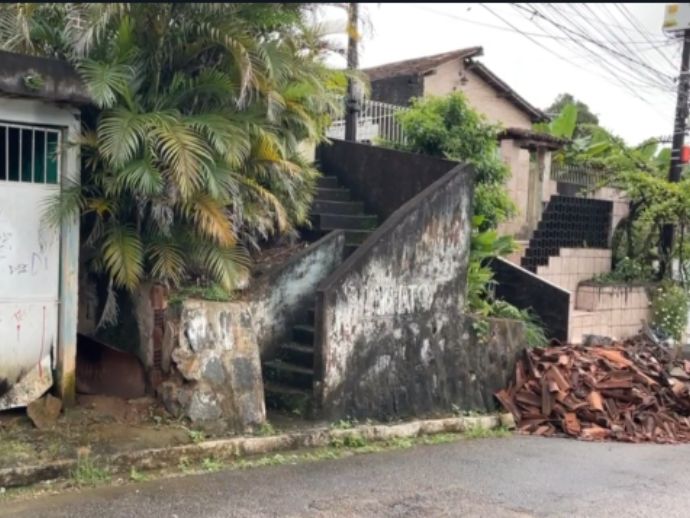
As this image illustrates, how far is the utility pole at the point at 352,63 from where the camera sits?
7.86 metres

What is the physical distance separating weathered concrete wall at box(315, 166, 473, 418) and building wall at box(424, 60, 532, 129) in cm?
1317

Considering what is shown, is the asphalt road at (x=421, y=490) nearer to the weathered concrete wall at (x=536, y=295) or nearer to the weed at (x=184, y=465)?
the weed at (x=184, y=465)

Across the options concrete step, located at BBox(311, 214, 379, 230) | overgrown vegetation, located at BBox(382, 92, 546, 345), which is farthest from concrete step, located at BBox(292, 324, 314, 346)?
overgrown vegetation, located at BBox(382, 92, 546, 345)

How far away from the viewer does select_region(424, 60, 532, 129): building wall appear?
Result: 21.5 metres

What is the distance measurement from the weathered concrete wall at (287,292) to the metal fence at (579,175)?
26.5 ft

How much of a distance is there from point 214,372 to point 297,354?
1.43m

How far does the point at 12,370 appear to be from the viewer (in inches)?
245

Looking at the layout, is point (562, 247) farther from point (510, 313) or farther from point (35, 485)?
point (35, 485)

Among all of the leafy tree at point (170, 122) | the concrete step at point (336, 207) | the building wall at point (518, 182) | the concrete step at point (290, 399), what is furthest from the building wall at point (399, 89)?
the concrete step at point (290, 399)

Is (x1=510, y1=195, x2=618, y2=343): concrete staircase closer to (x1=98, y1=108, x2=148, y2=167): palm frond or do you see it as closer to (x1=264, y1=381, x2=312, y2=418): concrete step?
(x1=264, y1=381, x2=312, y2=418): concrete step

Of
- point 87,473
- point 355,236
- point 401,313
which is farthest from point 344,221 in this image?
point 87,473

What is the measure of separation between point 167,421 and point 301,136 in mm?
3448

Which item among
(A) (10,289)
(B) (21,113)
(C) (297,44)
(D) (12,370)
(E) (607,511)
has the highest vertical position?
(C) (297,44)

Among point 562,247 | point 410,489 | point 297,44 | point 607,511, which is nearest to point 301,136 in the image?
point 297,44
